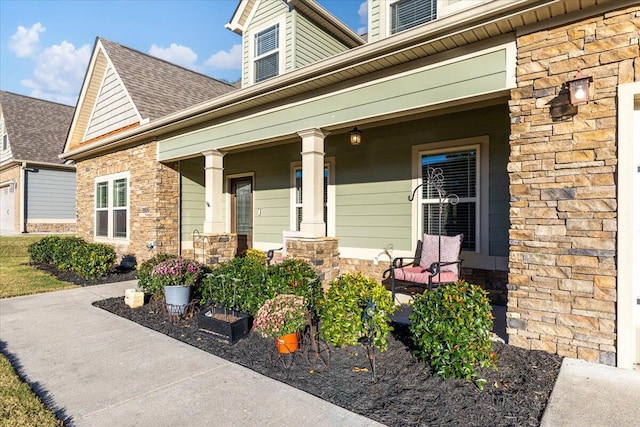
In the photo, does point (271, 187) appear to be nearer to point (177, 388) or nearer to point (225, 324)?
point (225, 324)

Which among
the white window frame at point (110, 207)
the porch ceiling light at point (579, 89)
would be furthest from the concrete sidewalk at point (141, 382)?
the white window frame at point (110, 207)

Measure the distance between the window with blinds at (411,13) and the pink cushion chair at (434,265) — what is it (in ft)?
10.2

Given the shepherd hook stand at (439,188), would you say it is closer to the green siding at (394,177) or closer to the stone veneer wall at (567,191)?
the green siding at (394,177)

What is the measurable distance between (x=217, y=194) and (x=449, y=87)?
486 cm

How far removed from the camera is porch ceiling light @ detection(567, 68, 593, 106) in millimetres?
3127

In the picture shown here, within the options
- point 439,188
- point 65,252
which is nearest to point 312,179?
point 439,188

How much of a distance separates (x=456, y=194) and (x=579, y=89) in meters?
2.50

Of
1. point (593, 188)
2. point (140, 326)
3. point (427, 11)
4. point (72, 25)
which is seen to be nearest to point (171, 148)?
point (140, 326)

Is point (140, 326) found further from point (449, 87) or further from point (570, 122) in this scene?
point (570, 122)

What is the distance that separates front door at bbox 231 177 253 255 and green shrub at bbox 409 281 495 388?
20.0 feet

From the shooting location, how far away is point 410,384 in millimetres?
2881

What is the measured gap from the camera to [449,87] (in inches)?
160

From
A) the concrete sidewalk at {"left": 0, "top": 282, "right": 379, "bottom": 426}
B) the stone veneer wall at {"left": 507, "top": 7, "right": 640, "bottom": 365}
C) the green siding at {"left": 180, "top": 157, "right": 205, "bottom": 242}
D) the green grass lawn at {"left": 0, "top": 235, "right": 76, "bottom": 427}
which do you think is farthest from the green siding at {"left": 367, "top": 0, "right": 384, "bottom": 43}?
the green grass lawn at {"left": 0, "top": 235, "right": 76, "bottom": 427}

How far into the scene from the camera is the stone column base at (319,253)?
548 cm
